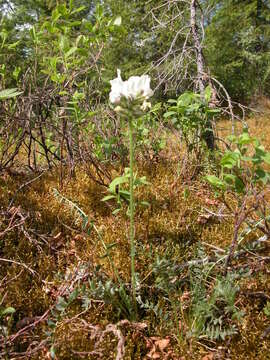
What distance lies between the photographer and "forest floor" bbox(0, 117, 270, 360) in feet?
4.72

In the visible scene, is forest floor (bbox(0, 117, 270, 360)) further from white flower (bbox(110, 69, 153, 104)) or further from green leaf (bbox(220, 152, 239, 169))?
white flower (bbox(110, 69, 153, 104))

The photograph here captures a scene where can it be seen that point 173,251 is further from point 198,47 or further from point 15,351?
point 198,47

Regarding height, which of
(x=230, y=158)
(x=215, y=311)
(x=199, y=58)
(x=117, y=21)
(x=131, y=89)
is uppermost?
(x=117, y=21)

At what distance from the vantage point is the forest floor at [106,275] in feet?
4.72

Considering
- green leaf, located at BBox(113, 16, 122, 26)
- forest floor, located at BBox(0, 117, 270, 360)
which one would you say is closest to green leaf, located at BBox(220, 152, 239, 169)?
forest floor, located at BBox(0, 117, 270, 360)

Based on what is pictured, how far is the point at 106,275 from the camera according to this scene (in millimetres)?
1723

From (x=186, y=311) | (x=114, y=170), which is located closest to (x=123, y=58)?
(x=114, y=170)

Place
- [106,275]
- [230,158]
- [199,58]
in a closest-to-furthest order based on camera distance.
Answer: [230,158], [106,275], [199,58]

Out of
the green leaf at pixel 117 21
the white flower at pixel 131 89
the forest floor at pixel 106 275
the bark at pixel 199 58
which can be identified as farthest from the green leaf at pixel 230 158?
the bark at pixel 199 58

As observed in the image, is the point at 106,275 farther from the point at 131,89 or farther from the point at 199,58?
the point at 199,58

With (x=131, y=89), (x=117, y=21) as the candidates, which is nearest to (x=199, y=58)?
(x=117, y=21)

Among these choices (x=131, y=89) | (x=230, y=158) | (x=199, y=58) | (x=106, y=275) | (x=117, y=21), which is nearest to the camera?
(x=131, y=89)

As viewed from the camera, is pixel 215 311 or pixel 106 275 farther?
pixel 106 275

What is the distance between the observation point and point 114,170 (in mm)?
2988
